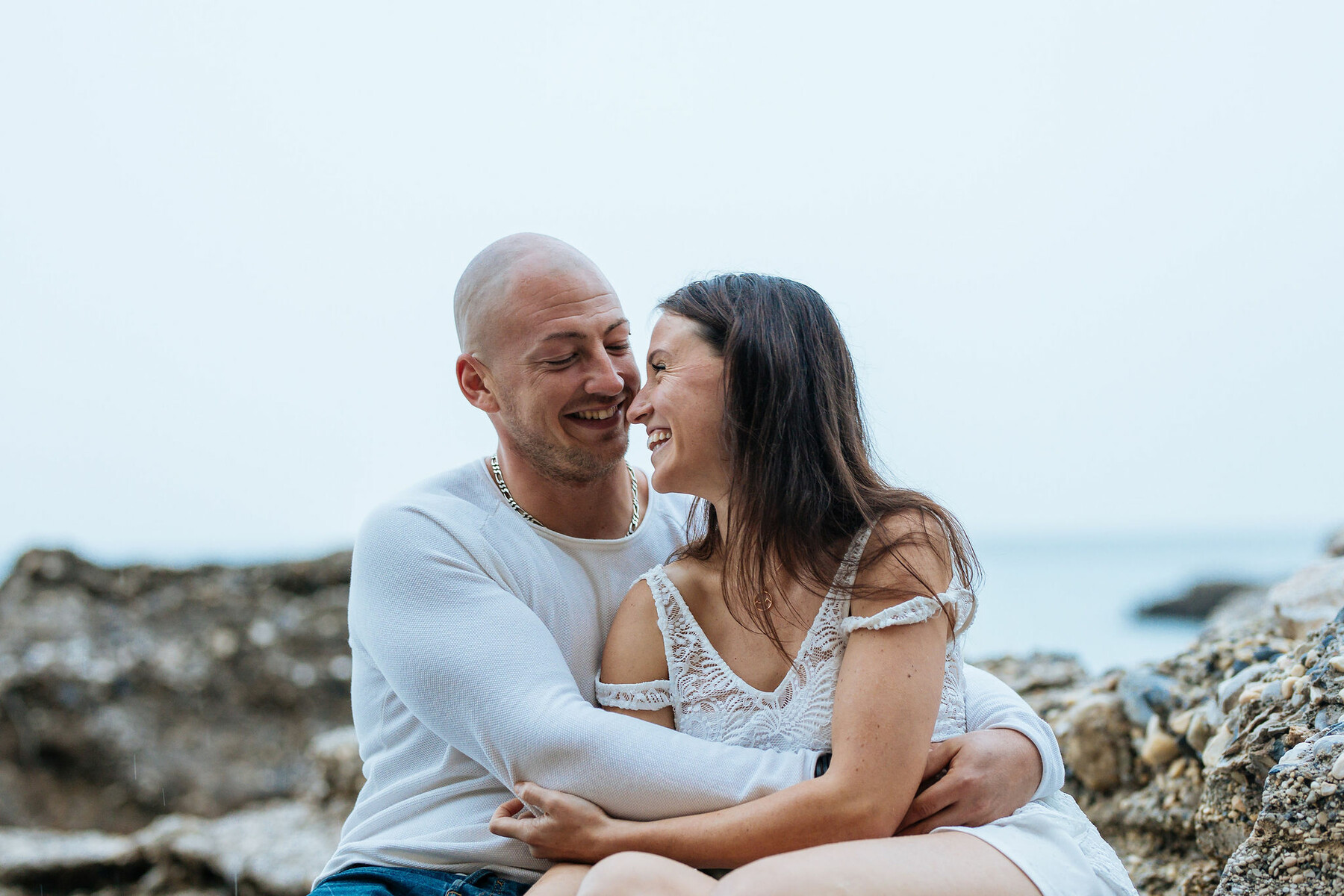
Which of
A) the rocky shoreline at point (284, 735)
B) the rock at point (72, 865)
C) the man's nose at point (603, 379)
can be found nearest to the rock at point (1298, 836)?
the rocky shoreline at point (284, 735)

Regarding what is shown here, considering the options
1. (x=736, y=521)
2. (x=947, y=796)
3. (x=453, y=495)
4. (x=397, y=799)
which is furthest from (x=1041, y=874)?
(x=453, y=495)

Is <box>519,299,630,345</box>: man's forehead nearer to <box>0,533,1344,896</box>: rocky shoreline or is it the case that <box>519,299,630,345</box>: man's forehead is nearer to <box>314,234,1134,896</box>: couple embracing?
<box>314,234,1134,896</box>: couple embracing

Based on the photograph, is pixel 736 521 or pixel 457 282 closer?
pixel 736 521

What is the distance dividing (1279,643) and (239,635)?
5.37 m

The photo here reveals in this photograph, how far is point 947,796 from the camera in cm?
200

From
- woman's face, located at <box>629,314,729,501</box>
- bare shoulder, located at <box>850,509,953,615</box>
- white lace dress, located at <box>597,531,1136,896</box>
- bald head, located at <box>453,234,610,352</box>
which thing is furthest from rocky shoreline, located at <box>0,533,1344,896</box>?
bald head, located at <box>453,234,610,352</box>

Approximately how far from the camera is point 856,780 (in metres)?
1.92

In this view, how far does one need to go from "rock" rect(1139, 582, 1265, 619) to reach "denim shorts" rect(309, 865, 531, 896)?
2058cm

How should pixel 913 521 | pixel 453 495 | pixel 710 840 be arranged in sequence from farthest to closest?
1. pixel 453 495
2. pixel 913 521
3. pixel 710 840

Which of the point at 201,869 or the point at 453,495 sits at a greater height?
the point at 453,495

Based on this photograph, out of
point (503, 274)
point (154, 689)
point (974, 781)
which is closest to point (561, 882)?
point (974, 781)

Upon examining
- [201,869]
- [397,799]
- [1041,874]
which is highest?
[1041,874]

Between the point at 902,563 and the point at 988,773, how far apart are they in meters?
0.45

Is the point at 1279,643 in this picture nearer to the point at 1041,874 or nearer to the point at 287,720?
the point at 1041,874
